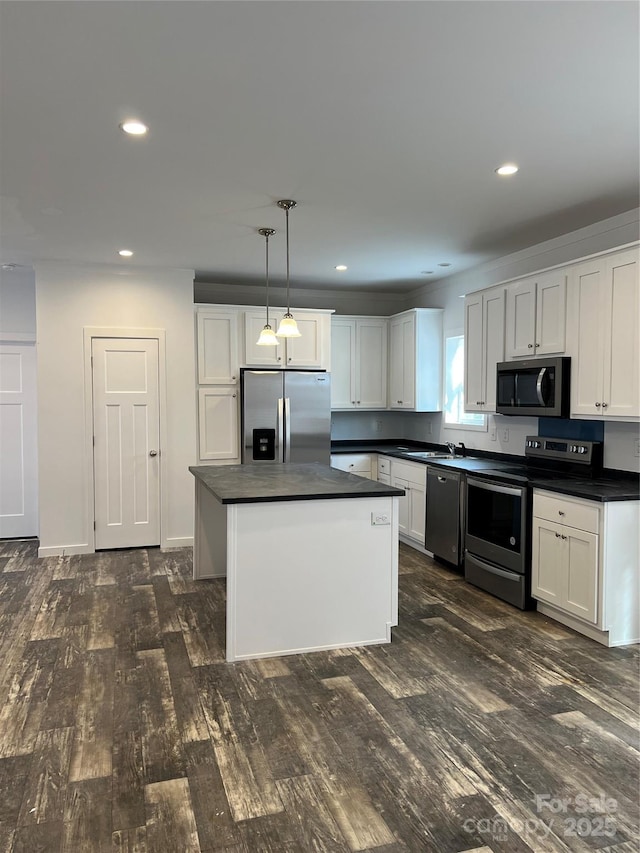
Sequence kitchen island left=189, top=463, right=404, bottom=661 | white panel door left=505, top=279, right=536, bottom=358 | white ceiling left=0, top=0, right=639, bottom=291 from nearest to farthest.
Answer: white ceiling left=0, top=0, right=639, bottom=291
kitchen island left=189, top=463, right=404, bottom=661
white panel door left=505, top=279, right=536, bottom=358

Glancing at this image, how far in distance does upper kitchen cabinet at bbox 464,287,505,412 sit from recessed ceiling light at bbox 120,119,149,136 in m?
2.98

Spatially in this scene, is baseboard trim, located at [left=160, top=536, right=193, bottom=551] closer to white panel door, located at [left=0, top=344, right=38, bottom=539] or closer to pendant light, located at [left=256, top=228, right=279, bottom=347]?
white panel door, located at [left=0, top=344, right=38, bottom=539]

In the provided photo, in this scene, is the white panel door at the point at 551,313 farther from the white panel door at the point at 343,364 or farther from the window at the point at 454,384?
the white panel door at the point at 343,364

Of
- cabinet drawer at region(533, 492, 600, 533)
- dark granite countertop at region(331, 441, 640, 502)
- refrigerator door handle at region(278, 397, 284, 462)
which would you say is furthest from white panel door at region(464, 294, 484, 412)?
refrigerator door handle at region(278, 397, 284, 462)

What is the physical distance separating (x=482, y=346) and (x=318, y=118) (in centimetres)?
283

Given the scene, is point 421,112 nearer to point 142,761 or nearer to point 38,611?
point 142,761

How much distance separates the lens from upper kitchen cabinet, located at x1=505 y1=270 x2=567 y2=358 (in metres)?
4.08

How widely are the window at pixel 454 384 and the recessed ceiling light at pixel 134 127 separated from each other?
155 inches

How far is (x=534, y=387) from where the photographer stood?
13.9 ft

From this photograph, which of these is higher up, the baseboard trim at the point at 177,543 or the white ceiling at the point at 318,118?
the white ceiling at the point at 318,118

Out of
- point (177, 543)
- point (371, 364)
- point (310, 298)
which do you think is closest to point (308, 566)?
point (177, 543)

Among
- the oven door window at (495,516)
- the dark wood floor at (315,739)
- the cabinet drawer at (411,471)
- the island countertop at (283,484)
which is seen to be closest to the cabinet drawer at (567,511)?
the oven door window at (495,516)

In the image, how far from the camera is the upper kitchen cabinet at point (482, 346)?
477cm

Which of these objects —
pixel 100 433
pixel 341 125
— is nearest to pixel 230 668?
pixel 341 125
